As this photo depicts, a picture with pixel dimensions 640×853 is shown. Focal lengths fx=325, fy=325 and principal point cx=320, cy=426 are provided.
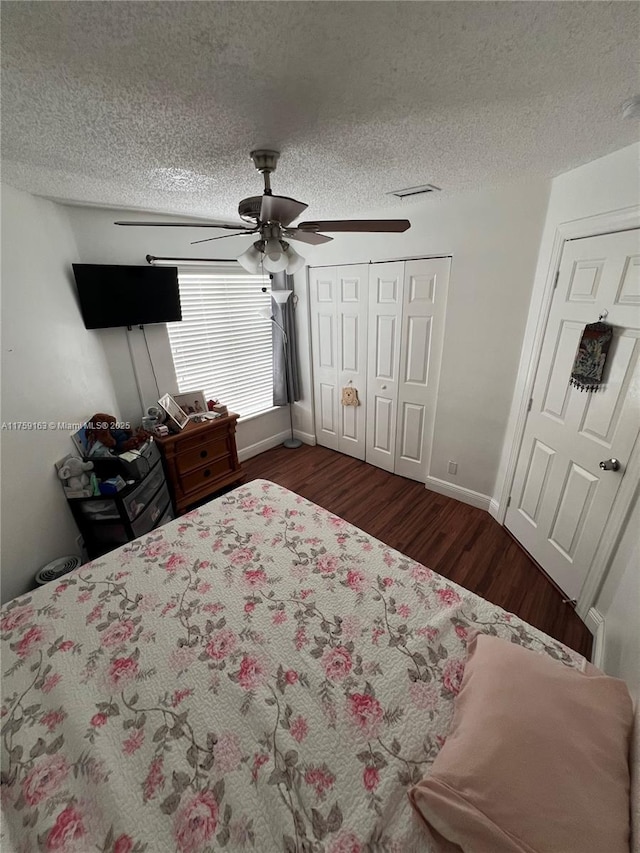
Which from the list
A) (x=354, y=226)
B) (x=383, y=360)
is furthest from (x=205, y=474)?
(x=354, y=226)

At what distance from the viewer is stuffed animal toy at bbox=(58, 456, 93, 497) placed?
1.92 metres

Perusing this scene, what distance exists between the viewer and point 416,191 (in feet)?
7.16

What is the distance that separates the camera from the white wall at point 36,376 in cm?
159

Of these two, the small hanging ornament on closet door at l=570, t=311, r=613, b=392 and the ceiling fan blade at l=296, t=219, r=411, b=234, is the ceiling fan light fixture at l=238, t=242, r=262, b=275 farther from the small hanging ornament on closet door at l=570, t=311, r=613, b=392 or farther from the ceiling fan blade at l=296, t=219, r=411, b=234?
the small hanging ornament on closet door at l=570, t=311, r=613, b=392

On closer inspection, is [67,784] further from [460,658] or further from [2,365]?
[2,365]

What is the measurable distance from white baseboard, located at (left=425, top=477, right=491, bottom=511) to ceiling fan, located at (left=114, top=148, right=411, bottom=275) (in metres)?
2.20

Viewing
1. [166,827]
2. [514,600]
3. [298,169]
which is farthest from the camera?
[514,600]

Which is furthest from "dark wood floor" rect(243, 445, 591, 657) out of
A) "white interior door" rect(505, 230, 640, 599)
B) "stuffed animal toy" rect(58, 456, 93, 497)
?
"stuffed animal toy" rect(58, 456, 93, 497)

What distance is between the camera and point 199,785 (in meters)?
0.84

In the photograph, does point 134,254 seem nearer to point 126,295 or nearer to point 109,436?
point 126,295

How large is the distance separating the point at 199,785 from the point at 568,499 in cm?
215

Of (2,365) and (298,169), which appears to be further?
(298,169)

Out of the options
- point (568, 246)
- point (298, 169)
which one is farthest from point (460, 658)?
point (298, 169)

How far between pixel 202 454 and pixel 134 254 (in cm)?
165
